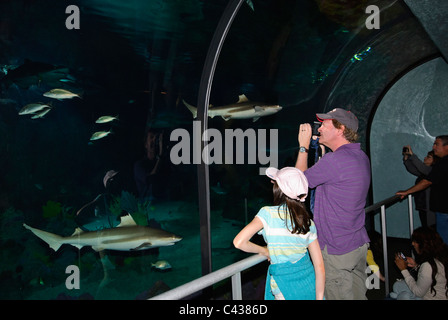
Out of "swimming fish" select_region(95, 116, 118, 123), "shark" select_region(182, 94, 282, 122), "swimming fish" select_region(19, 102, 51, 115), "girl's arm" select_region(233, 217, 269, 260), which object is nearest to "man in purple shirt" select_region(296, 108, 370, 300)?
"girl's arm" select_region(233, 217, 269, 260)

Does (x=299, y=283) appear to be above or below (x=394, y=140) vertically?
below

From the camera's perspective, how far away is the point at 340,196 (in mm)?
2125

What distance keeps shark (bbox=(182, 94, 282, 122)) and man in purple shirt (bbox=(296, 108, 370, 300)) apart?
2.69 m

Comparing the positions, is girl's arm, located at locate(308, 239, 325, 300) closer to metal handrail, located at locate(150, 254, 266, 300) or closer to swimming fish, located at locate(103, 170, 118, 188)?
metal handrail, located at locate(150, 254, 266, 300)

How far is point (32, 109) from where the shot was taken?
3846 millimetres

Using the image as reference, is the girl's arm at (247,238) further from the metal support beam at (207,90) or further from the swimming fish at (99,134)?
the swimming fish at (99,134)

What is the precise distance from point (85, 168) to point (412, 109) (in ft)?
20.4

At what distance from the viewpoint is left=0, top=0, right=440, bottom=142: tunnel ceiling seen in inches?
166

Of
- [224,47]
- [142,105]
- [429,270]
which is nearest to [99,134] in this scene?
[142,105]

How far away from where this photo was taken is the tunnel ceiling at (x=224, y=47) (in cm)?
422

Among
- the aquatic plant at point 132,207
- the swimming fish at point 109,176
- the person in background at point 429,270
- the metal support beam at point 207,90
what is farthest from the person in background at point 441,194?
the swimming fish at point 109,176

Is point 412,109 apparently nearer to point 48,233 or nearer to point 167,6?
point 167,6

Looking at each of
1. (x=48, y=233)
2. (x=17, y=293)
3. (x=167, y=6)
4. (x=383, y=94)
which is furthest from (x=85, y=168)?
(x=383, y=94)
